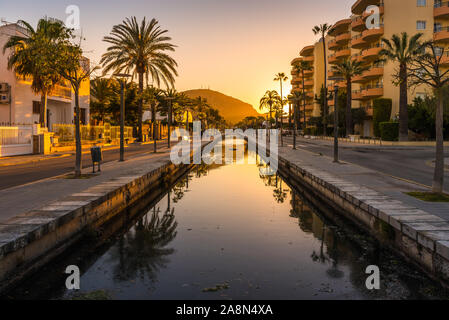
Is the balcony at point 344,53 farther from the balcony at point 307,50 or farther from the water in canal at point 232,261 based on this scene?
the water in canal at point 232,261

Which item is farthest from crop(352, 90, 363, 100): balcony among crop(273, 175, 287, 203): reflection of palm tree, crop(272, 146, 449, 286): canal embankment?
crop(273, 175, 287, 203): reflection of palm tree

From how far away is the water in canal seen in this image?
5.33 metres

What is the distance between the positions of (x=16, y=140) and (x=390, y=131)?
37.9 metres

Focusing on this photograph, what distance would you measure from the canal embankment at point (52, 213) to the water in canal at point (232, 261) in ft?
1.17

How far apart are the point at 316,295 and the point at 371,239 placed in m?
3.18

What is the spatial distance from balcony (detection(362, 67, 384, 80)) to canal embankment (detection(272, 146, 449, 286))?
44.1 meters

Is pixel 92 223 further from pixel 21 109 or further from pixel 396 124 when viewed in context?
pixel 396 124

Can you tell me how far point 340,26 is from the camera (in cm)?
6969

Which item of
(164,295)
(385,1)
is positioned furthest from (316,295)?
(385,1)

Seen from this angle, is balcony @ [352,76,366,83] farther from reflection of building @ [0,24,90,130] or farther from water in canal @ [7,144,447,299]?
water in canal @ [7,144,447,299]

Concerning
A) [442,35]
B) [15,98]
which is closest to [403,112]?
[442,35]

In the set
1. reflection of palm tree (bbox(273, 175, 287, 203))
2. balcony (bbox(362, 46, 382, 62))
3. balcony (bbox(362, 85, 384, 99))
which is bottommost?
reflection of palm tree (bbox(273, 175, 287, 203))

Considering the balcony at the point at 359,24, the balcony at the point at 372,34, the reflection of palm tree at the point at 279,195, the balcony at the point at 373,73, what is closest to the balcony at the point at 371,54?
the balcony at the point at 372,34

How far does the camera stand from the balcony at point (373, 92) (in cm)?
5406
